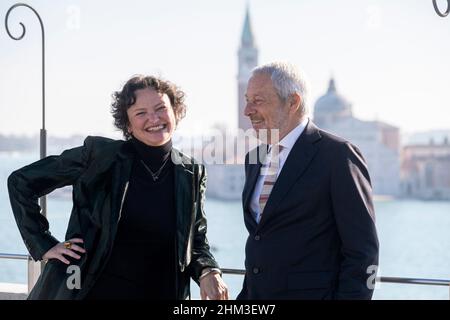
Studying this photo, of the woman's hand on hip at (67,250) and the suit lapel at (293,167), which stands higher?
the suit lapel at (293,167)

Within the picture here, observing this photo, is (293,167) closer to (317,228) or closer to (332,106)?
(317,228)

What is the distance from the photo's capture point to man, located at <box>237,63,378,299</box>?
1.84 m

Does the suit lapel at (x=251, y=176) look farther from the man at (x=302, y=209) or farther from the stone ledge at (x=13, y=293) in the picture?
the stone ledge at (x=13, y=293)

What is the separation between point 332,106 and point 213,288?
221 feet

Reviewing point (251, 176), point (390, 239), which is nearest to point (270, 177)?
point (251, 176)

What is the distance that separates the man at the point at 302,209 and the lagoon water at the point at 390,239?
69.4 feet

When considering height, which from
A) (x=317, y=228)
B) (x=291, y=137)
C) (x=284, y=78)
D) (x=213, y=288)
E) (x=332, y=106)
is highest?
(x=332, y=106)

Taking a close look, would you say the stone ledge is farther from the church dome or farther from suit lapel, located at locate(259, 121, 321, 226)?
the church dome

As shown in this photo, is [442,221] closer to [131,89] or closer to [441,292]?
[441,292]

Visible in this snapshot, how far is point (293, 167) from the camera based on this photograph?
193 cm

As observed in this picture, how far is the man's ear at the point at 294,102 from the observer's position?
6.38 feet

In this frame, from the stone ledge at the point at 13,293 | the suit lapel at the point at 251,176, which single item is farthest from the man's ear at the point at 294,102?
the stone ledge at the point at 13,293

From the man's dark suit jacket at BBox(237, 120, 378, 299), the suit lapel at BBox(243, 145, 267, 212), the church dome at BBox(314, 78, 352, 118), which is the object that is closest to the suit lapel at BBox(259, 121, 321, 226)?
the man's dark suit jacket at BBox(237, 120, 378, 299)

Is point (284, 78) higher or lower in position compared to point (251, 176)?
higher
